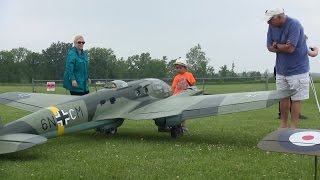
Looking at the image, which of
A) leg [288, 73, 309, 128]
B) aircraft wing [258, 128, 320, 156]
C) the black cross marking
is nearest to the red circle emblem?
aircraft wing [258, 128, 320, 156]

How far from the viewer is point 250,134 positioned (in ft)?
33.2

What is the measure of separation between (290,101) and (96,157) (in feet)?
15.3

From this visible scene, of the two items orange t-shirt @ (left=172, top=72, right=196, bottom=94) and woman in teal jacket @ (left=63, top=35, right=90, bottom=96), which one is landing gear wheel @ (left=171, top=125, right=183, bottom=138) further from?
woman in teal jacket @ (left=63, top=35, right=90, bottom=96)

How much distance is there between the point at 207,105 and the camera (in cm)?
905

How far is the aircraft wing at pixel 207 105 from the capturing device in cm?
842

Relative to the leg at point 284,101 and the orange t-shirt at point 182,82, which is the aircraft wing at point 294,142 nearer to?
the leg at point 284,101

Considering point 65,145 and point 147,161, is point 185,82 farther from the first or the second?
point 147,161

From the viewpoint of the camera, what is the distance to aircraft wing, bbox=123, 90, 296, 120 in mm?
8422

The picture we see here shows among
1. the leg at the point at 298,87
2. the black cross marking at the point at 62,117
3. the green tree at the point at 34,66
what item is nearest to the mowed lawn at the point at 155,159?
the black cross marking at the point at 62,117

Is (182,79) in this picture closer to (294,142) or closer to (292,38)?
(292,38)

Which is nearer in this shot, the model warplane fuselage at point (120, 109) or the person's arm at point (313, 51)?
the model warplane fuselage at point (120, 109)

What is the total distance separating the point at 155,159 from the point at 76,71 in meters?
5.01

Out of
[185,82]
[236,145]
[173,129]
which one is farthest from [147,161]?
[185,82]

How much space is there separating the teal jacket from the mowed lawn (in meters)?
1.69
